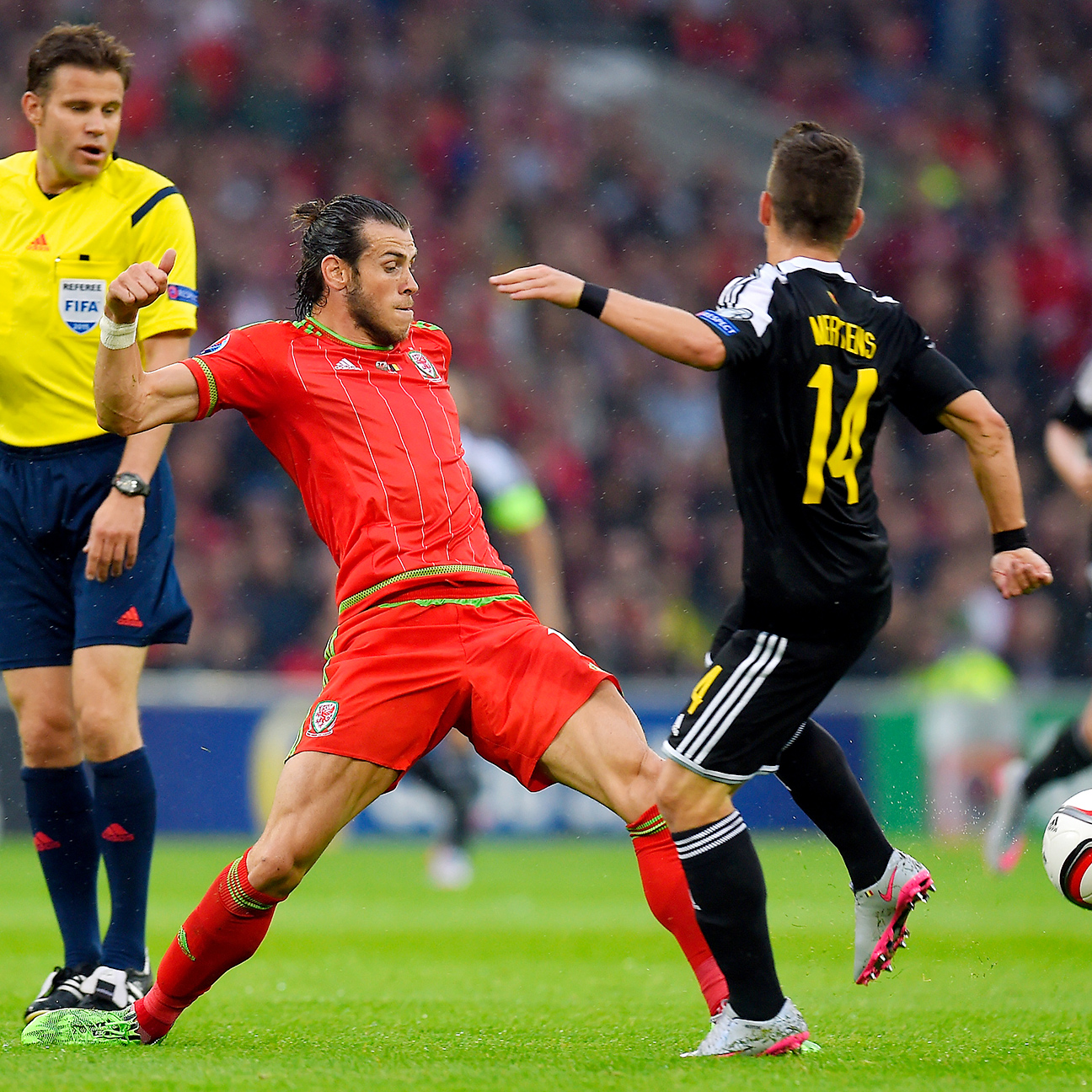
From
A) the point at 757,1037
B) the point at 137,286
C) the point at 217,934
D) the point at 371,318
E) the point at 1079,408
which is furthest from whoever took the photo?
the point at 1079,408

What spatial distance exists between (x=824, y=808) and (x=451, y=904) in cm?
409

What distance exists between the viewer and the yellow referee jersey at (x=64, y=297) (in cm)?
462

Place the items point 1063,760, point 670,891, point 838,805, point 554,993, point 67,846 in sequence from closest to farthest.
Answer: point 670,891
point 838,805
point 67,846
point 554,993
point 1063,760

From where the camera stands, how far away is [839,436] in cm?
397

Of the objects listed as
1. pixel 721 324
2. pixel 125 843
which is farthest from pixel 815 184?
pixel 125 843

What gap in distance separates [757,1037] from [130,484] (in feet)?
7.15

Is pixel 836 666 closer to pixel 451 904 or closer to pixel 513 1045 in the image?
pixel 513 1045

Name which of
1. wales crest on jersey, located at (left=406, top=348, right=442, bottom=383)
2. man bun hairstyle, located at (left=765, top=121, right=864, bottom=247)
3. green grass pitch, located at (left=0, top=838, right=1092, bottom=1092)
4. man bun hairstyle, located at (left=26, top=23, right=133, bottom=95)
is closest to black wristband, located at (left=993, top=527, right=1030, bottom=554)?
man bun hairstyle, located at (left=765, top=121, right=864, bottom=247)

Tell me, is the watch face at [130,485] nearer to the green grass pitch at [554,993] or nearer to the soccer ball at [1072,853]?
the green grass pitch at [554,993]

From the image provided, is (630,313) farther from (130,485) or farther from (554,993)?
(554,993)

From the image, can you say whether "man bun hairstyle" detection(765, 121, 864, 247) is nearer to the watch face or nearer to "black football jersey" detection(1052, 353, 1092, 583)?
the watch face

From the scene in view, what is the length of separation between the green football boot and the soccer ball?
7.77 ft

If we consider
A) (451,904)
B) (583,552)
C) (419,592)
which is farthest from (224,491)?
(419,592)

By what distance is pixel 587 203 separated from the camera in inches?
612
